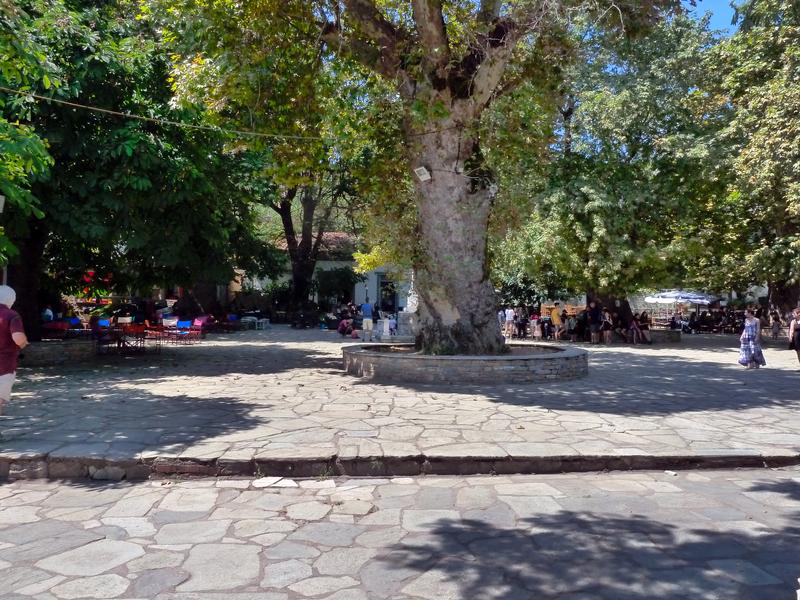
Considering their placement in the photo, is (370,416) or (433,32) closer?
(370,416)

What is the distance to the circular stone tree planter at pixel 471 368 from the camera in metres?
10.7

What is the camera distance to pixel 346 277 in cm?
3675

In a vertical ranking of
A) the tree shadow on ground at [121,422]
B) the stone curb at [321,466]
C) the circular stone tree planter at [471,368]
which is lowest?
the stone curb at [321,466]

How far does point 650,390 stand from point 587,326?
1332cm

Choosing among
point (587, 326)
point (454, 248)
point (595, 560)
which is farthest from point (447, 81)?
point (587, 326)

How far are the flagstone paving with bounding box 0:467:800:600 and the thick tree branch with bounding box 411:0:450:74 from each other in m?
7.63

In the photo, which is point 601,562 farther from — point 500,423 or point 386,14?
point 386,14

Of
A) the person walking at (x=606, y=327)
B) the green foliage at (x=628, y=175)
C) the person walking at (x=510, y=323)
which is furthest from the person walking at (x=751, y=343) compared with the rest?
the person walking at (x=510, y=323)

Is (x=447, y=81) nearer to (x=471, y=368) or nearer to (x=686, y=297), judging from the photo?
(x=471, y=368)

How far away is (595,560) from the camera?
3904 millimetres

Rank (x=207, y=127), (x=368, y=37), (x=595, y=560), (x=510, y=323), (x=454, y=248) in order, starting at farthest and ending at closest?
(x=510, y=323)
(x=207, y=127)
(x=368, y=37)
(x=454, y=248)
(x=595, y=560)

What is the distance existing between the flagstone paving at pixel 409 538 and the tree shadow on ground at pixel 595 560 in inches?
0.5

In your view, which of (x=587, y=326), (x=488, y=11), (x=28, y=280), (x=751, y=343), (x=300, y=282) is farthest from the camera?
(x=300, y=282)

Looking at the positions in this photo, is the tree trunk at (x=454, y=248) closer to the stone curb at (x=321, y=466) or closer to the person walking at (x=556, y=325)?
the stone curb at (x=321, y=466)
